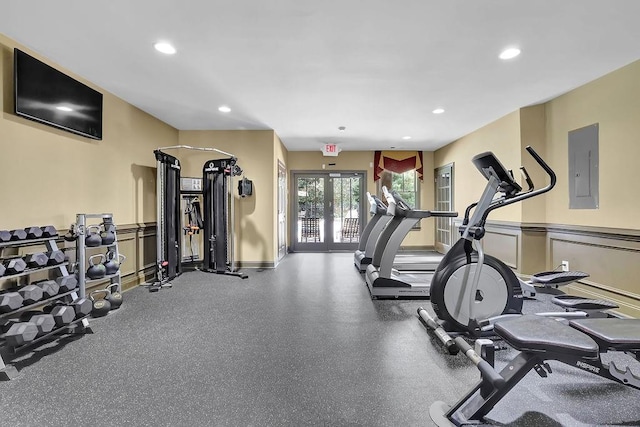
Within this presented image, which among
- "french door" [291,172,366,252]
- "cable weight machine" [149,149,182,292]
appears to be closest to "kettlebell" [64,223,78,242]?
"cable weight machine" [149,149,182,292]

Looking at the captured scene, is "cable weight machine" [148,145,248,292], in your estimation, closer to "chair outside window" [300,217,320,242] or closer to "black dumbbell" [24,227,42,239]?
"black dumbbell" [24,227,42,239]

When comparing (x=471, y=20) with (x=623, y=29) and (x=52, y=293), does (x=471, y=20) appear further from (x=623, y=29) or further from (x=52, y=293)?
(x=52, y=293)

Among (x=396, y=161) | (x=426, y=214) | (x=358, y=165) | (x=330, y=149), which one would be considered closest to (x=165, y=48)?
(x=426, y=214)

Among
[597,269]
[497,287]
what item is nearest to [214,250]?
[497,287]

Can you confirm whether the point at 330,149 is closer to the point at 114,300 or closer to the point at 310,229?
the point at 310,229

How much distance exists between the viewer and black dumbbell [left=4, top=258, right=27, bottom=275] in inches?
96.7

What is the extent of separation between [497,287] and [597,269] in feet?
6.06

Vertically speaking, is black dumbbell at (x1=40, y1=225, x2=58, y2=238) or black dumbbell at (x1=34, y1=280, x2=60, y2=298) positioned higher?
black dumbbell at (x1=40, y1=225, x2=58, y2=238)

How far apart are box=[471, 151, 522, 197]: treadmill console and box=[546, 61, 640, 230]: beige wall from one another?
175cm

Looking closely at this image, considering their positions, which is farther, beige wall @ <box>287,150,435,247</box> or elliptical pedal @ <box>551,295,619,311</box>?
beige wall @ <box>287,150,435,247</box>

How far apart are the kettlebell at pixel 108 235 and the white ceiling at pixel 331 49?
5.63 ft

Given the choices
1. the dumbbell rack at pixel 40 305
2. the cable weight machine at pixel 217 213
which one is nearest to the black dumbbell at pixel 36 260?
the dumbbell rack at pixel 40 305

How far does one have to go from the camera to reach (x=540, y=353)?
4.98 feet

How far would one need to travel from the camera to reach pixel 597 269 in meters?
3.57
